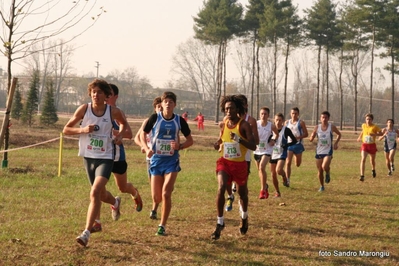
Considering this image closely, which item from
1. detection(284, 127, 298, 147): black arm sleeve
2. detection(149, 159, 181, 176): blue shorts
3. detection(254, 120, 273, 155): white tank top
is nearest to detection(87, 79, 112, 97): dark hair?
detection(149, 159, 181, 176): blue shorts

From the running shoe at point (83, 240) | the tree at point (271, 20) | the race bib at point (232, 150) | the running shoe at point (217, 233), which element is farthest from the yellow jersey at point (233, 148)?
the tree at point (271, 20)

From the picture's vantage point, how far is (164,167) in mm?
8078

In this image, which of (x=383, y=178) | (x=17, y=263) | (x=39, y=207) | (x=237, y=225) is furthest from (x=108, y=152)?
(x=383, y=178)

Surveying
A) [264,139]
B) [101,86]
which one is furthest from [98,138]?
[264,139]

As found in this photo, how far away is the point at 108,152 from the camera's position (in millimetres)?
7164

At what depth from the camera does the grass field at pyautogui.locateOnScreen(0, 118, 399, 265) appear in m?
6.76

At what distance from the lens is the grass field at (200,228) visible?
676 cm

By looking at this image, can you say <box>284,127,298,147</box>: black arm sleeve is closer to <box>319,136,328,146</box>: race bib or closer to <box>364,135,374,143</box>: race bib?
<box>319,136,328,146</box>: race bib

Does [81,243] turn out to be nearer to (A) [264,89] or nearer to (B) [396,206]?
(B) [396,206]

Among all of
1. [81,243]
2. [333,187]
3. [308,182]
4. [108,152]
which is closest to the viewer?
[81,243]

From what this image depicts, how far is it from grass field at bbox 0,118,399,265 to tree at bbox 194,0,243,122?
42773 mm

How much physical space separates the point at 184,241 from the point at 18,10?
4690mm

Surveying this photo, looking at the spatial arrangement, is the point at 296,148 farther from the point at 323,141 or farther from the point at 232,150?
the point at 232,150

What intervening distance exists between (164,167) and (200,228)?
1.22 meters
